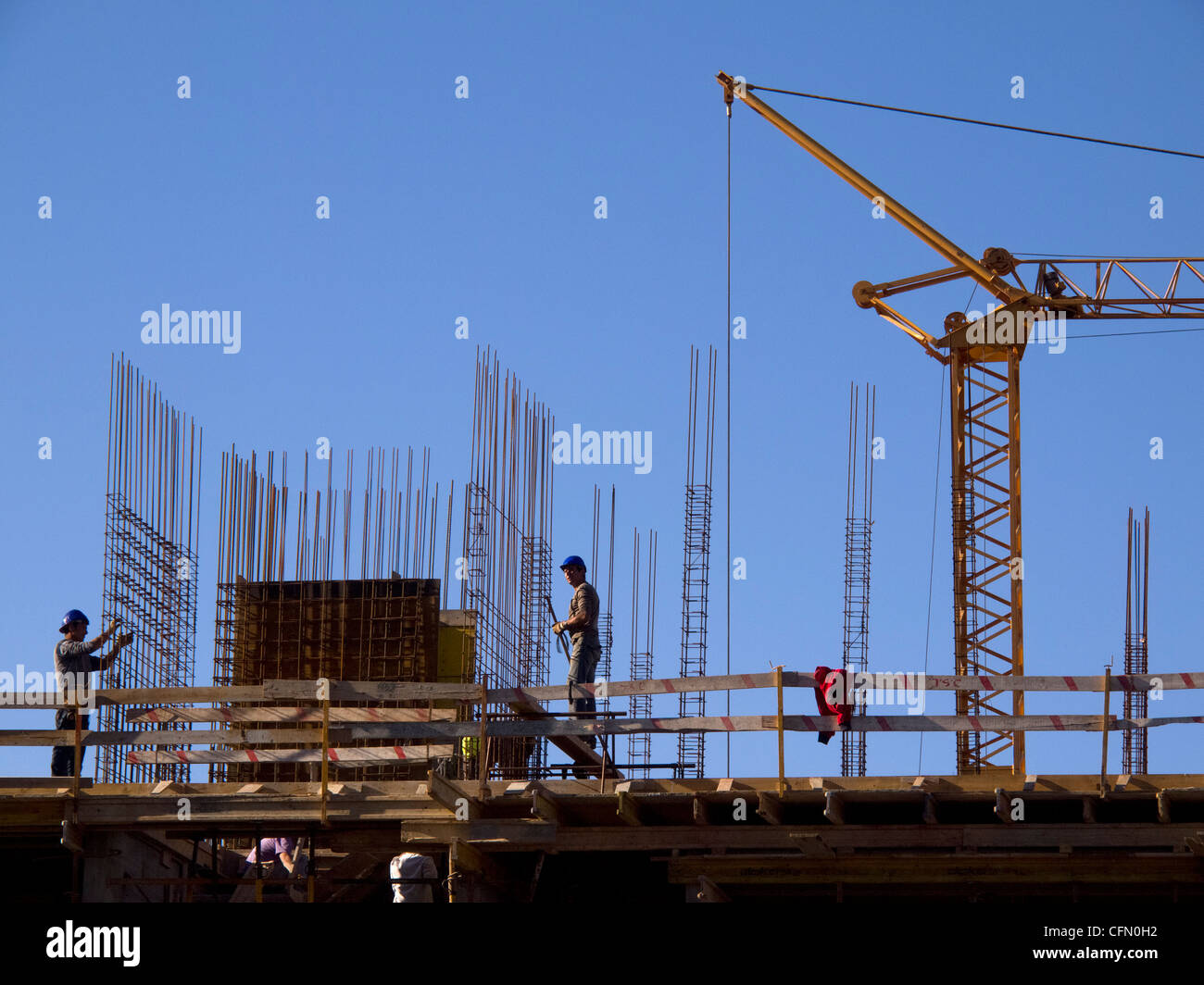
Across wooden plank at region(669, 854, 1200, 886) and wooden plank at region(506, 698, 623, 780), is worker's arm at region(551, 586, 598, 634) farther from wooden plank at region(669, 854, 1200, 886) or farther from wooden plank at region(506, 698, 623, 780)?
wooden plank at region(669, 854, 1200, 886)

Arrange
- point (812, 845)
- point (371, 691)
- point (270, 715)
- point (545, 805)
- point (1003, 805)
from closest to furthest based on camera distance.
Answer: point (1003, 805) < point (812, 845) < point (545, 805) < point (371, 691) < point (270, 715)

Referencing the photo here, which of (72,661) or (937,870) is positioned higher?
(72,661)

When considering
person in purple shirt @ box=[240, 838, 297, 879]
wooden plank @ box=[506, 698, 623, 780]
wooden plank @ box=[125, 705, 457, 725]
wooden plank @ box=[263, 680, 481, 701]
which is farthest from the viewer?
person in purple shirt @ box=[240, 838, 297, 879]

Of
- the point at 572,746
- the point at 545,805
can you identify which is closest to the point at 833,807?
the point at 545,805

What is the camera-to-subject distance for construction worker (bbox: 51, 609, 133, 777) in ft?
56.8

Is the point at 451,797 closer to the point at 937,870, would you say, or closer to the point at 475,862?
the point at 475,862

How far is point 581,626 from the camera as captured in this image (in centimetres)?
1831

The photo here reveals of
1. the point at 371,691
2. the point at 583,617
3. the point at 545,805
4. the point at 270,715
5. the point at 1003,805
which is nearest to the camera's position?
the point at 1003,805

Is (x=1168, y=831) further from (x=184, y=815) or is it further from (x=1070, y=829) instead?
(x=184, y=815)

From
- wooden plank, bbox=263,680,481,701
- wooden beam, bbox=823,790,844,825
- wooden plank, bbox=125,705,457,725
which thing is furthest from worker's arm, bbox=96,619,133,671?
wooden beam, bbox=823,790,844,825

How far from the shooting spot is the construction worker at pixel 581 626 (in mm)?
18234

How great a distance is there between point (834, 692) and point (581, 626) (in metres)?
4.04

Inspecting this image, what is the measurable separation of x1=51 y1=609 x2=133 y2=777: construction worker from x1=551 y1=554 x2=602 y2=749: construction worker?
4.18 m
